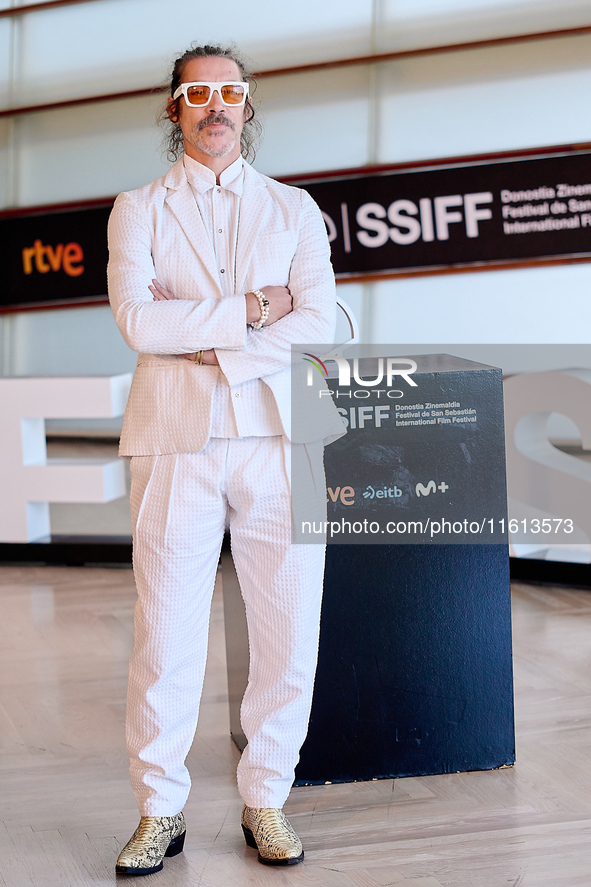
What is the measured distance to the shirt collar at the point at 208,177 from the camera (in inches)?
83.7

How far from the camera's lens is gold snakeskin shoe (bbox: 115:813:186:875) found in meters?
2.10

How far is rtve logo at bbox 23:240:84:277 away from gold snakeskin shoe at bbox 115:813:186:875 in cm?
521

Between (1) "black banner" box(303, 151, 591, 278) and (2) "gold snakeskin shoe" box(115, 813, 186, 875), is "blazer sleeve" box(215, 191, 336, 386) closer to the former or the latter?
(2) "gold snakeskin shoe" box(115, 813, 186, 875)

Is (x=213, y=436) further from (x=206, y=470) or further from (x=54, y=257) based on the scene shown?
(x=54, y=257)

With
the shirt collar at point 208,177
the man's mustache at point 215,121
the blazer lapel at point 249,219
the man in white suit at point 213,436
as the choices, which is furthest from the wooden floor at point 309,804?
the man's mustache at point 215,121

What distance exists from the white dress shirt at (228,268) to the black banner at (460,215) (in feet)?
11.8

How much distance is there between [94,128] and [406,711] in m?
5.54

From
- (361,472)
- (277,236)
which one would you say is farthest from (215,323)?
(361,472)

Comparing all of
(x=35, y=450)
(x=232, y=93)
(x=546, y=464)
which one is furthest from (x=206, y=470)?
(x=35, y=450)

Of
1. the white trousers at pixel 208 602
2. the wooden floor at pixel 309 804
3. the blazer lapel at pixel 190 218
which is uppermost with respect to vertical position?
the blazer lapel at pixel 190 218

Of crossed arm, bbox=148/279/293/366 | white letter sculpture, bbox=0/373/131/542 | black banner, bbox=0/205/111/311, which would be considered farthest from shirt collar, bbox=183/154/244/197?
black banner, bbox=0/205/111/311

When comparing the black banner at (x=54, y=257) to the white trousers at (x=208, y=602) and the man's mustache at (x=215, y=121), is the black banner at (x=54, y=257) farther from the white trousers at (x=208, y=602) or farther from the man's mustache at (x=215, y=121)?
the white trousers at (x=208, y=602)

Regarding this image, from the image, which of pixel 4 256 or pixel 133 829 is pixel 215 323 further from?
pixel 4 256

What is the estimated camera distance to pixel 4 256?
691 centimetres
